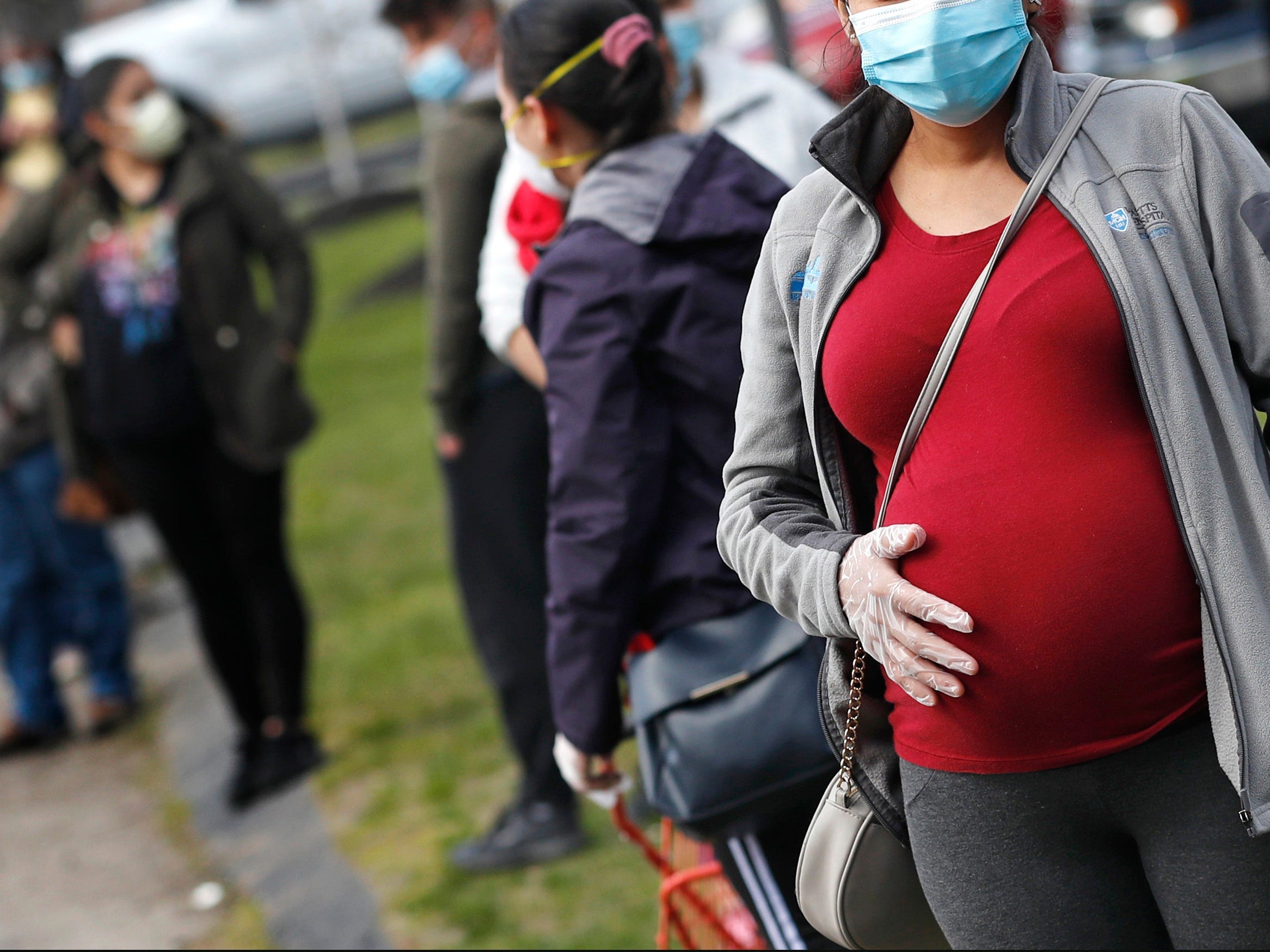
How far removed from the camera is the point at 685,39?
12.0 ft

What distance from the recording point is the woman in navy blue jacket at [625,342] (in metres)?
2.34

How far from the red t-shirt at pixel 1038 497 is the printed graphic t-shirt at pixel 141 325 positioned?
3.37 metres

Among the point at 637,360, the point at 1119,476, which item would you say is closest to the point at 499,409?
the point at 637,360

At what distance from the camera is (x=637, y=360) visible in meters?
2.36

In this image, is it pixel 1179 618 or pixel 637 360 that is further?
pixel 637 360

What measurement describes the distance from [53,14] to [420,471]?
16.4 metres

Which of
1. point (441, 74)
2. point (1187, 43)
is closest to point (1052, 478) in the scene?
point (441, 74)

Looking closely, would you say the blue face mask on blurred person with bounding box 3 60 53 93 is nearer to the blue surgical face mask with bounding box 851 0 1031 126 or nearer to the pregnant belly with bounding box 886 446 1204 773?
the blue surgical face mask with bounding box 851 0 1031 126

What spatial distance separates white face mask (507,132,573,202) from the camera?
271cm

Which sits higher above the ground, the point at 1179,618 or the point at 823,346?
the point at 823,346

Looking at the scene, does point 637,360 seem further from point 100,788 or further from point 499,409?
point 100,788

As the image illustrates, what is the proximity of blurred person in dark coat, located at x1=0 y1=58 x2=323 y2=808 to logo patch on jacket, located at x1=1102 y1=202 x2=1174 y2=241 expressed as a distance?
343 cm

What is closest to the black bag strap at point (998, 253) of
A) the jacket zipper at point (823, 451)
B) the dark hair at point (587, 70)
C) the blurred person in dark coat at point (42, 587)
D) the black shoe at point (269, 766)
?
the jacket zipper at point (823, 451)

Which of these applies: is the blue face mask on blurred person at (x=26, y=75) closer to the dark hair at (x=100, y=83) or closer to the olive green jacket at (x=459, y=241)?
the dark hair at (x=100, y=83)
